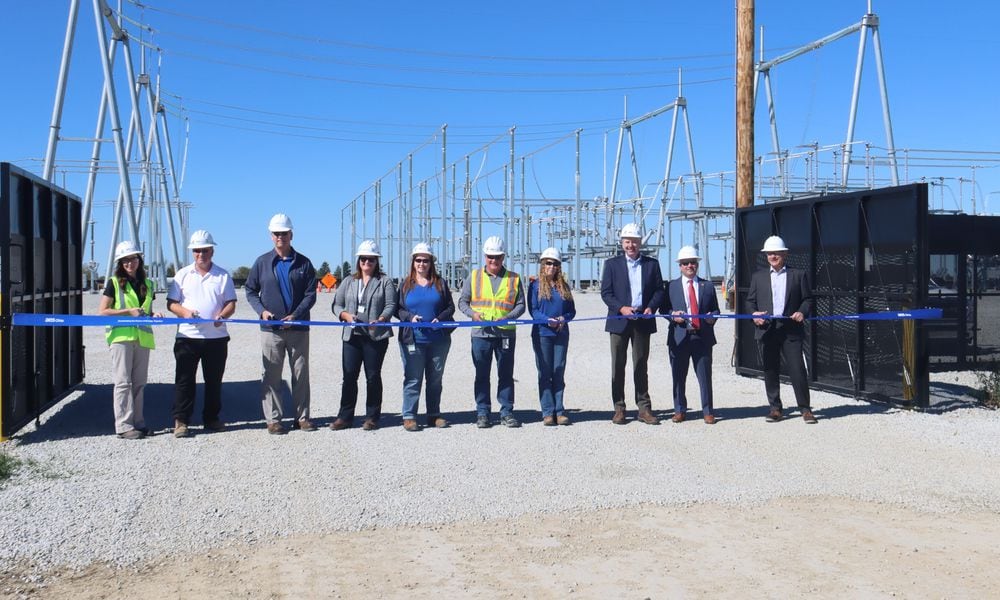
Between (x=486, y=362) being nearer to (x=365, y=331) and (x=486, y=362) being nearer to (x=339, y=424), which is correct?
(x=365, y=331)

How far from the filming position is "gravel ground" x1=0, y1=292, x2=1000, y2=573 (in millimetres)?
6035

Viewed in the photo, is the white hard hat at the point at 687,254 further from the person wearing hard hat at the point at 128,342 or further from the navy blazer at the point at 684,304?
the person wearing hard hat at the point at 128,342

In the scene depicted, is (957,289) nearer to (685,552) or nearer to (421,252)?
(421,252)

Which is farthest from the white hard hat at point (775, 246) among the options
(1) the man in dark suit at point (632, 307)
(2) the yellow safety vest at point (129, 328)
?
(2) the yellow safety vest at point (129, 328)

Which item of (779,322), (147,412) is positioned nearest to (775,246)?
(779,322)

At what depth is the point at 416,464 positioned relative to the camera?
25.3 ft

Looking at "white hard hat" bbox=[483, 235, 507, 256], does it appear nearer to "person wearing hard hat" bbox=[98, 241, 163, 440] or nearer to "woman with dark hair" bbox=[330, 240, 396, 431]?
"woman with dark hair" bbox=[330, 240, 396, 431]

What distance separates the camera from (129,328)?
880 centimetres

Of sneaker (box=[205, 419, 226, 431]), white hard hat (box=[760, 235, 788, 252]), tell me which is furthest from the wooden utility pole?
sneaker (box=[205, 419, 226, 431])

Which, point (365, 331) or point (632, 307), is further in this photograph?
point (632, 307)

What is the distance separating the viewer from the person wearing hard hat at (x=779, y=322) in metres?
9.83

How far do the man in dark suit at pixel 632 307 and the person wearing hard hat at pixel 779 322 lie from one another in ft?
3.88

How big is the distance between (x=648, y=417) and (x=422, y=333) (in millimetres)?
2465

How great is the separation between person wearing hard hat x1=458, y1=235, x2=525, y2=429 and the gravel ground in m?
0.33
